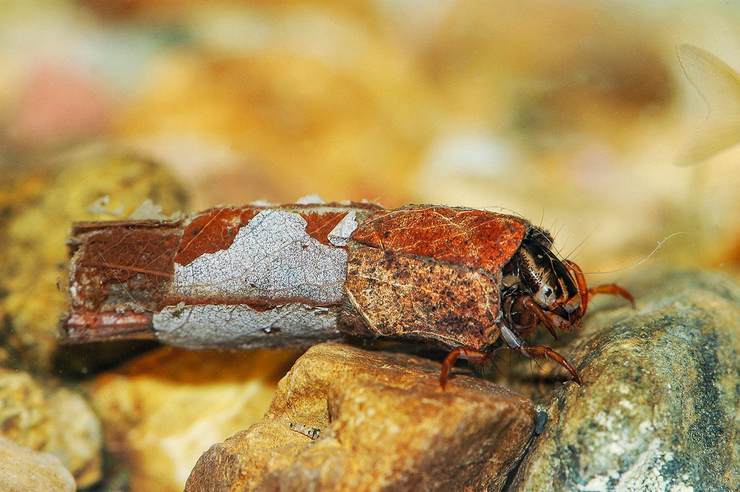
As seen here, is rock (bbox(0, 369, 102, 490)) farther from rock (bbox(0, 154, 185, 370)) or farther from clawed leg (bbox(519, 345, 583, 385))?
clawed leg (bbox(519, 345, 583, 385))

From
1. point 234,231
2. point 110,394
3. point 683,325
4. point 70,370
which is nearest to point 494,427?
point 683,325

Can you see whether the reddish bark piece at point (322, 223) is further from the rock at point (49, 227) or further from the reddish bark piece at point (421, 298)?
the rock at point (49, 227)

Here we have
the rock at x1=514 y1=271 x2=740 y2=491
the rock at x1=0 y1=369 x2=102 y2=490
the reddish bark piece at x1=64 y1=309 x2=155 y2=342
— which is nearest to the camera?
the rock at x1=514 y1=271 x2=740 y2=491

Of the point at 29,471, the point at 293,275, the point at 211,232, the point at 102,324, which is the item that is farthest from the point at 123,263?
the point at 29,471

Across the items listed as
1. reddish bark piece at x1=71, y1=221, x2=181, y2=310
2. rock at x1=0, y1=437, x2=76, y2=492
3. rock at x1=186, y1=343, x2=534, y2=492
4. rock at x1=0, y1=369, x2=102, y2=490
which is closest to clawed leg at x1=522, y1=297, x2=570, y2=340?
rock at x1=186, y1=343, x2=534, y2=492

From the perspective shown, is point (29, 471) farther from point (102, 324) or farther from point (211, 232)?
point (211, 232)

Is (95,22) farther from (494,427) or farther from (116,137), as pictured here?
(494,427)

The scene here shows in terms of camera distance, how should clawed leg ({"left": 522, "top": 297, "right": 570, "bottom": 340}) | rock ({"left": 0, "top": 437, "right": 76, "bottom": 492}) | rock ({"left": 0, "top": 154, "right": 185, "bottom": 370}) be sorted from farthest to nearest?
rock ({"left": 0, "top": 154, "right": 185, "bottom": 370}) < rock ({"left": 0, "top": 437, "right": 76, "bottom": 492}) < clawed leg ({"left": 522, "top": 297, "right": 570, "bottom": 340})

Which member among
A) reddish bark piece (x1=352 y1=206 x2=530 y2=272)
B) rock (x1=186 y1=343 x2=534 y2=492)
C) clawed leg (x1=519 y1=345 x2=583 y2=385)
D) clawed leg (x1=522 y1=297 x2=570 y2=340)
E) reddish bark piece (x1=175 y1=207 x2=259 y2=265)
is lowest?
rock (x1=186 y1=343 x2=534 y2=492)
